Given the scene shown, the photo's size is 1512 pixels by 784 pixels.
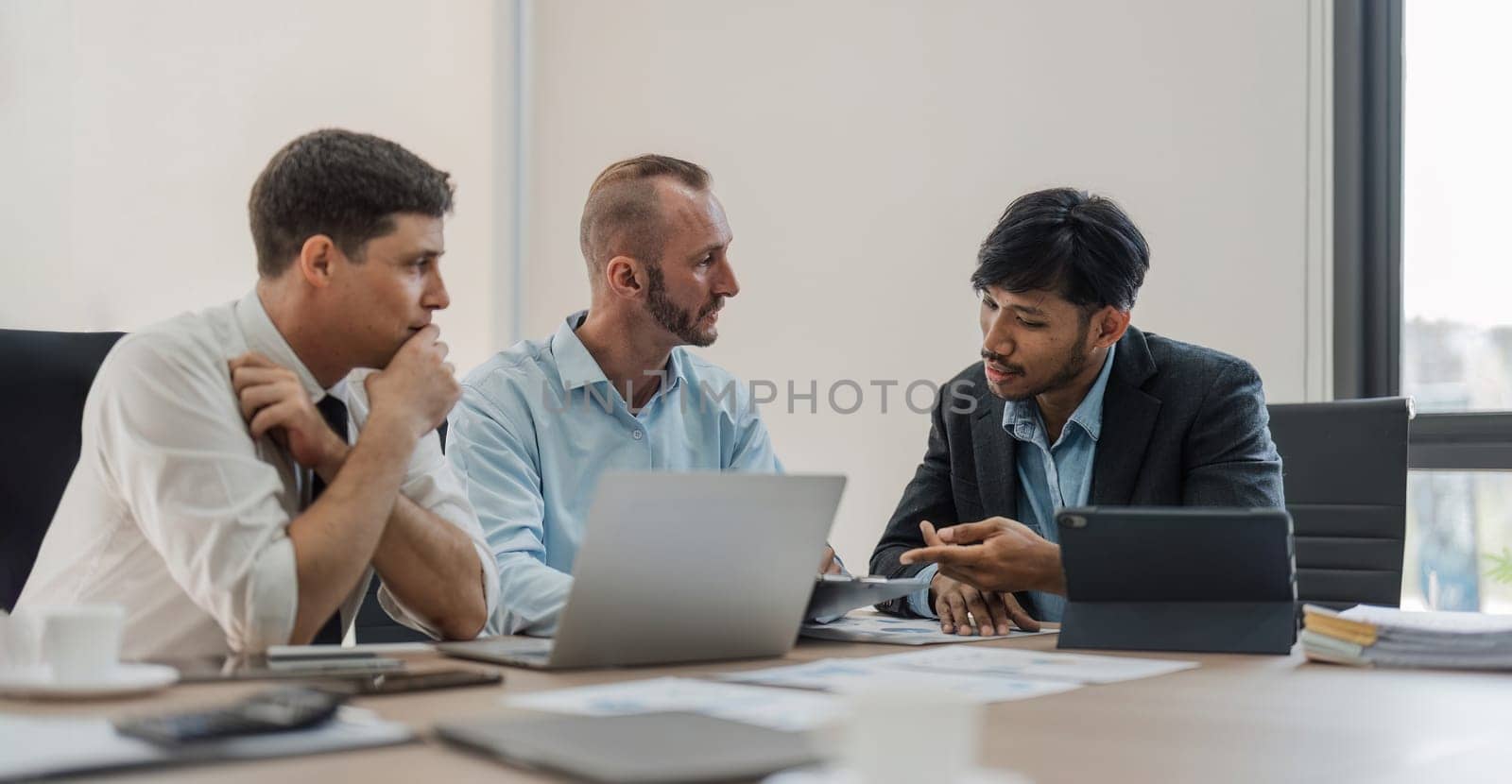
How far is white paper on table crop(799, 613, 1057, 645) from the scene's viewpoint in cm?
165

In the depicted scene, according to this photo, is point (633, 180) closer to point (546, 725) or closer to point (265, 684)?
point (265, 684)

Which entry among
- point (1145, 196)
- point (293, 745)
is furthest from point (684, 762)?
point (1145, 196)

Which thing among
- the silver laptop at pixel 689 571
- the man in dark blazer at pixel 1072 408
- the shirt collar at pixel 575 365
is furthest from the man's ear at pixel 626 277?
the silver laptop at pixel 689 571

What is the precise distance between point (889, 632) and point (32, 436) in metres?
1.24

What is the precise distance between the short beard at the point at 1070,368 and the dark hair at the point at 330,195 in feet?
3.58

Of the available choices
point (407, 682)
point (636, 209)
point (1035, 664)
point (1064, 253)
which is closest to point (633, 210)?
point (636, 209)

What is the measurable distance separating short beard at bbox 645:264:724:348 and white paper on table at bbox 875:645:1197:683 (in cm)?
110

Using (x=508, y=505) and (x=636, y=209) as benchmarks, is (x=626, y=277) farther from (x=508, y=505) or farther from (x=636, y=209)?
(x=508, y=505)

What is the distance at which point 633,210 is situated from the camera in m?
2.58

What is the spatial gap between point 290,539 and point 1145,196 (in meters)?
2.30

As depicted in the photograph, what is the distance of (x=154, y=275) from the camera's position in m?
3.12

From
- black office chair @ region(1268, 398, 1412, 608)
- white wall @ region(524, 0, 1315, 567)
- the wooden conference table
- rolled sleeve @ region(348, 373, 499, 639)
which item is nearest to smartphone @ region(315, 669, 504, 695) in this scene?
the wooden conference table

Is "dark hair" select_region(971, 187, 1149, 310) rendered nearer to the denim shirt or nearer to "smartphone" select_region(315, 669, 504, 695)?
the denim shirt

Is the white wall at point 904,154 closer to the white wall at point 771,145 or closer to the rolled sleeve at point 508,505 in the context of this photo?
the white wall at point 771,145
